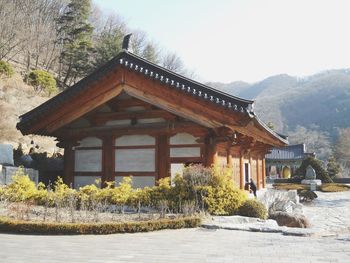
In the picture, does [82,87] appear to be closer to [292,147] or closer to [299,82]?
[292,147]

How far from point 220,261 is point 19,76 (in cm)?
3321

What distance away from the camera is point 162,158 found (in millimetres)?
14641

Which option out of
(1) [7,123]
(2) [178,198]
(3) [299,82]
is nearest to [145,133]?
(2) [178,198]

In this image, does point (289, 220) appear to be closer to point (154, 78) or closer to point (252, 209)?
point (252, 209)

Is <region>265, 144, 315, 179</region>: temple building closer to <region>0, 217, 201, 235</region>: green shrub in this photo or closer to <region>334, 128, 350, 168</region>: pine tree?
<region>334, 128, 350, 168</region>: pine tree

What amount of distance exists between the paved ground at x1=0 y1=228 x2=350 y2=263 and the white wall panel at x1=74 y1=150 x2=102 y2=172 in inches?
282

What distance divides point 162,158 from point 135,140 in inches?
53.9

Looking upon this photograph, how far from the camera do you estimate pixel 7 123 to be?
1014 inches

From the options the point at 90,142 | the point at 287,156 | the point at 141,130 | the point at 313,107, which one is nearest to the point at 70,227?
the point at 141,130

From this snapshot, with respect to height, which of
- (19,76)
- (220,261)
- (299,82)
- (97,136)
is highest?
(299,82)

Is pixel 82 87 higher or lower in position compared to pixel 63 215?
higher

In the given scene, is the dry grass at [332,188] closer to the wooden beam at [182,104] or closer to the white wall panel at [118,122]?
the wooden beam at [182,104]

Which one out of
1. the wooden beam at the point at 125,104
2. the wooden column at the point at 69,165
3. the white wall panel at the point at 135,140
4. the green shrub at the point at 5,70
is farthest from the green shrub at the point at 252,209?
the green shrub at the point at 5,70

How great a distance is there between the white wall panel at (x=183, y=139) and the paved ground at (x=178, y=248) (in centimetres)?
551
